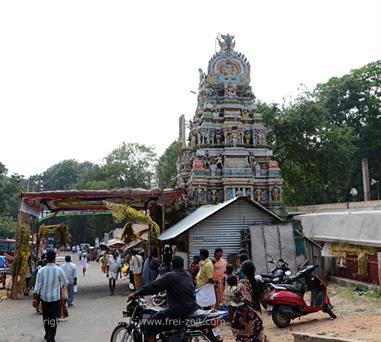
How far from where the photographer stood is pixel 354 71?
1738 inches

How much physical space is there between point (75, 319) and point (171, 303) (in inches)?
221

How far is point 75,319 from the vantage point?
9875 mm

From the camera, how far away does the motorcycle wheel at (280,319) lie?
790 cm

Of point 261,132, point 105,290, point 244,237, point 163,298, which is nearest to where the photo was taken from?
point 163,298

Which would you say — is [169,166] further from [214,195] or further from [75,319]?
[75,319]

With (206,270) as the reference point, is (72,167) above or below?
above

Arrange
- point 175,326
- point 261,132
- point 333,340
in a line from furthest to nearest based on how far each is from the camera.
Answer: point 261,132 < point 333,340 < point 175,326

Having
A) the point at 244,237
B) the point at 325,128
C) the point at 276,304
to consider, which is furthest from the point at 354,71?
the point at 276,304

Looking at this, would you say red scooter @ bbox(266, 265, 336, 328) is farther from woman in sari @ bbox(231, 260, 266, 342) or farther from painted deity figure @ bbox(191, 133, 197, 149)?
painted deity figure @ bbox(191, 133, 197, 149)

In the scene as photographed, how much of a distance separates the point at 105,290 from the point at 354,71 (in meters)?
38.0

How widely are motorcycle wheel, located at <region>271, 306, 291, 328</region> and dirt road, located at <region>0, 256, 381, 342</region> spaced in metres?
0.11

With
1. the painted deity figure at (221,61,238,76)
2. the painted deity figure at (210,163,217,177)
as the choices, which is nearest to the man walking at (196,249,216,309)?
the painted deity figure at (210,163,217,177)

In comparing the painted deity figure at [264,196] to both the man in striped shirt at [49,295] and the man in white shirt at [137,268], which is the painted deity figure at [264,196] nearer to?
the man in white shirt at [137,268]

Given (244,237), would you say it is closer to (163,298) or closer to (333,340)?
(163,298)
